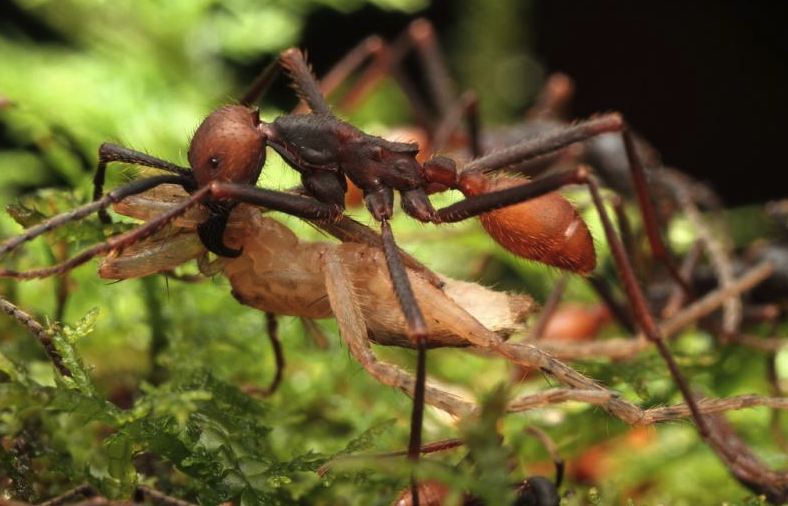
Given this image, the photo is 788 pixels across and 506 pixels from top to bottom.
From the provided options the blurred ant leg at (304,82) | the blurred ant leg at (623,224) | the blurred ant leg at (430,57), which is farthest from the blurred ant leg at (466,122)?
the blurred ant leg at (304,82)

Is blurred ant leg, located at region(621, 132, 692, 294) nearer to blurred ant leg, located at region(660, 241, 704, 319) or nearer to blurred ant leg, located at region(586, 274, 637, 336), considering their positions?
blurred ant leg, located at region(586, 274, 637, 336)

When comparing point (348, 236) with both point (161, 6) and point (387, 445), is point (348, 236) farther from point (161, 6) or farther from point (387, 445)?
point (161, 6)

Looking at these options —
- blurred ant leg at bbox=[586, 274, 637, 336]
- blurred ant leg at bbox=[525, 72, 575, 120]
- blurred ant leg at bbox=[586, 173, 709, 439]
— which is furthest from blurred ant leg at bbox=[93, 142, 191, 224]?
blurred ant leg at bbox=[525, 72, 575, 120]

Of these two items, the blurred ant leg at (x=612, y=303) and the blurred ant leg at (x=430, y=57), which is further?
the blurred ant leg at (x=430, y=57)

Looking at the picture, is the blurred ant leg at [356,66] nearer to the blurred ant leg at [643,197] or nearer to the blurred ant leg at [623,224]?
the blurred ant leg at [623,224]

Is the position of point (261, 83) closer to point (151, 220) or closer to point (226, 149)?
point (226, 149)

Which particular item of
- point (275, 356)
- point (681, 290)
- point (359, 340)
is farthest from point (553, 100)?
point (359, 340)
